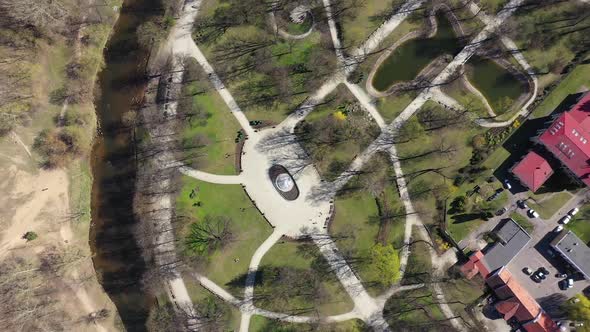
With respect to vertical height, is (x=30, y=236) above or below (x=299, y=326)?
above

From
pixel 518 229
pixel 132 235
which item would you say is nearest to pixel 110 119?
pixel 132 235

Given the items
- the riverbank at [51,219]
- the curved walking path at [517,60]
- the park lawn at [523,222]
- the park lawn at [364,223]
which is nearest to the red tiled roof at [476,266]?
the park lawn at [523,222]

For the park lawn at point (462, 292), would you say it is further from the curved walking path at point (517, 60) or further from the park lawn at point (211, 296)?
the park lawn at point (211, 296)

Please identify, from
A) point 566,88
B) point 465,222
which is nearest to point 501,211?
point 465,222

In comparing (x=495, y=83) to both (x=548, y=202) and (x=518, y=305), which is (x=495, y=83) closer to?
(x=548, y=202)

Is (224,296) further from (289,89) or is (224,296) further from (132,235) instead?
(289,89)

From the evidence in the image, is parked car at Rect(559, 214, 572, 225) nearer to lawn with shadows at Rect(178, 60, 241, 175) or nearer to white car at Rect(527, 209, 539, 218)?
white car at Rect(527, 209, 539, 218)
